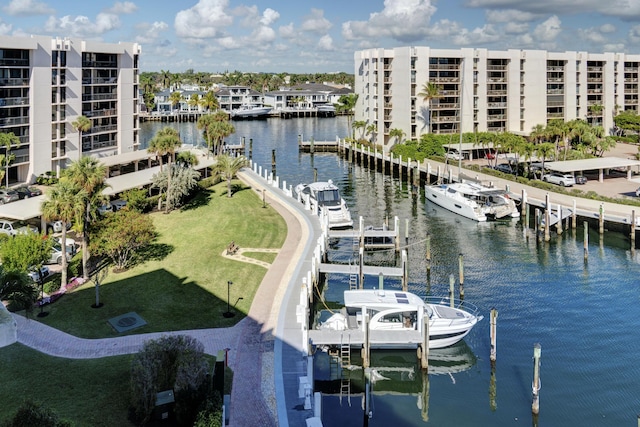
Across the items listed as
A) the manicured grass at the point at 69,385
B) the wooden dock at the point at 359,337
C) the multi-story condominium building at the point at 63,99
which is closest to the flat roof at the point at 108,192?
the multi-story condominium building at the point at 63,99

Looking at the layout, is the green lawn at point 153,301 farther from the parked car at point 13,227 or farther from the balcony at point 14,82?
the balcony at point 14,82

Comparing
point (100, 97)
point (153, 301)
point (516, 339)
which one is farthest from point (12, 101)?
point (516, 339)

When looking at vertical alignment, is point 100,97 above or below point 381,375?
above

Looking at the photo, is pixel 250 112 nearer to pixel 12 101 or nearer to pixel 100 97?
pixel 100 97

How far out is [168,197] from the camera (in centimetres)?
5328

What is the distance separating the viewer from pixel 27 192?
57.3 metres

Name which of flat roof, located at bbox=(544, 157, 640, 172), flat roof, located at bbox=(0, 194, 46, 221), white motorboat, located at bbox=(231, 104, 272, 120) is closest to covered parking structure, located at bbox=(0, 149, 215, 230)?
flat roof, located at bbox=(0, 194, 46, 221)

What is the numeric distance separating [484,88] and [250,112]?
336 ft

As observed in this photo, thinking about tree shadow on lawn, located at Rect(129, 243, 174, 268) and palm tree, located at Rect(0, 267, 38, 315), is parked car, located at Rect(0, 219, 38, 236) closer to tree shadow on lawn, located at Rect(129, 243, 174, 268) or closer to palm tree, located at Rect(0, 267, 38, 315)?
tree shadow on lawn, located at Rect(129, 243, 174, 268)

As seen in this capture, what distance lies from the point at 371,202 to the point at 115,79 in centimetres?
3868

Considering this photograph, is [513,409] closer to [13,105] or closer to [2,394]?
[2,394]

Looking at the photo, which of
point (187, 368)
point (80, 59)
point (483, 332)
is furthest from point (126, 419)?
point (80, 59)

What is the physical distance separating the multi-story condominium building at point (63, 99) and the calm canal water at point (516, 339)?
3817 cm

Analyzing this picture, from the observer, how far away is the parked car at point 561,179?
68312 millimetres
